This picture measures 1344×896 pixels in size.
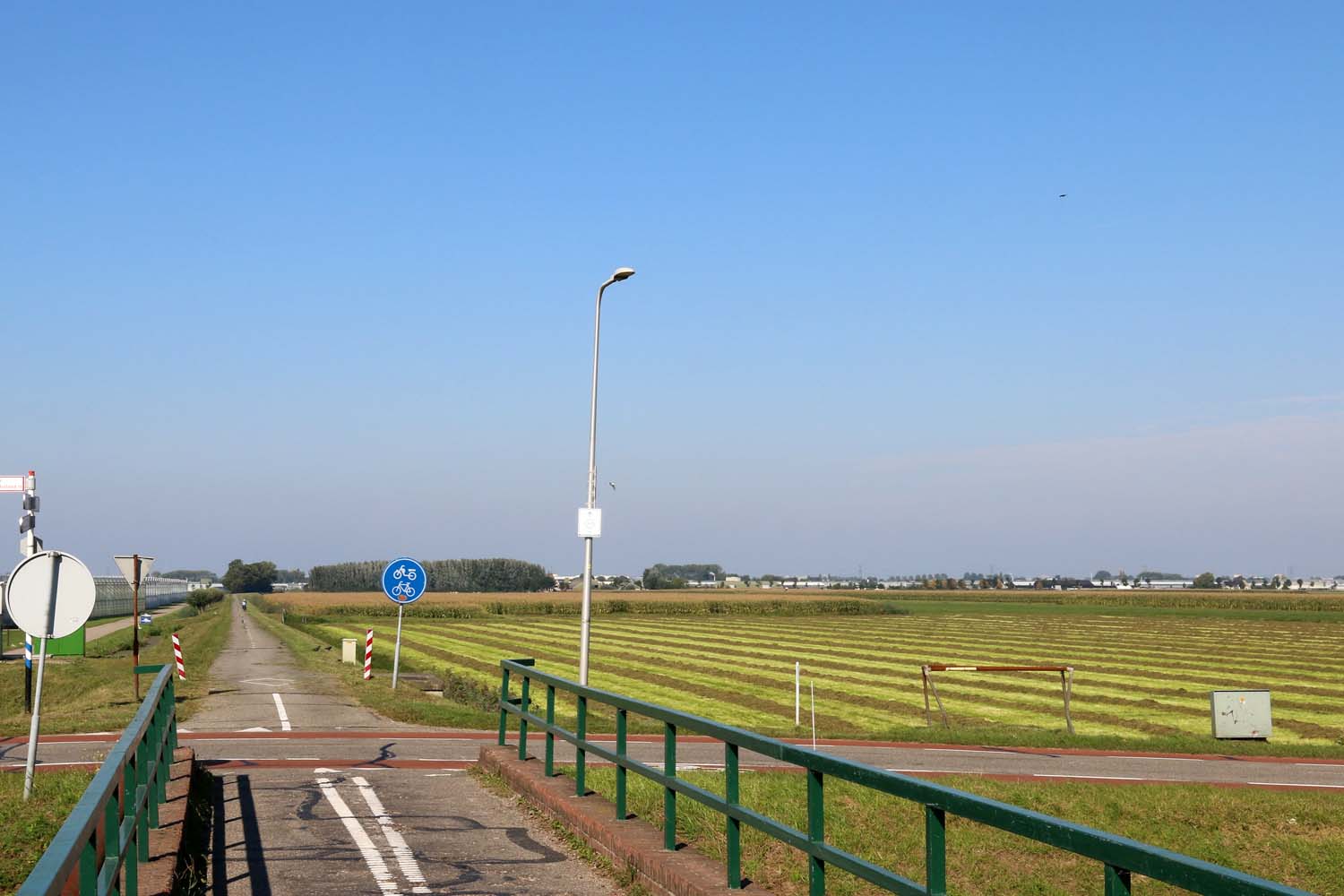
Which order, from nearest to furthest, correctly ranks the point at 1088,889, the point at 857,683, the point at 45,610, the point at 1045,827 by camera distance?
the point at 1045,827
the point at 1088,889
the point at 45,610
the point at 857,683

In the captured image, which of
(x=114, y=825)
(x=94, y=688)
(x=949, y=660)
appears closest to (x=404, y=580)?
(x=94, y=688)

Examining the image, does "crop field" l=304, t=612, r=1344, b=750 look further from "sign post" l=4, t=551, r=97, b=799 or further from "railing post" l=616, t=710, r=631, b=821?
"railing post" l=616, t=710, r=631, b=821

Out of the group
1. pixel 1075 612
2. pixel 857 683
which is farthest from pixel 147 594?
pixel 857 683

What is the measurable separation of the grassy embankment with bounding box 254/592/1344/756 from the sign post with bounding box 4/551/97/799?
14324 mm

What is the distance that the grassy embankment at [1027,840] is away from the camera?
11297 mm

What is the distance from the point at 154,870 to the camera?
844 cm

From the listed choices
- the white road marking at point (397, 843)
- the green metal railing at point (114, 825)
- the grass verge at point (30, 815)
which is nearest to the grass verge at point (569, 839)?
the white road marking at point (397, 843)

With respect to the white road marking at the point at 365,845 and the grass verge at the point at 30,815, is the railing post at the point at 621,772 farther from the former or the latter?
the grass verge at the point at 30,815

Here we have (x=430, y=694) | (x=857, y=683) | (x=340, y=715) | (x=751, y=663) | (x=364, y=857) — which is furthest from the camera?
(x=751, y=663)

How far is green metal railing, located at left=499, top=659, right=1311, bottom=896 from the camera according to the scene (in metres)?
4.05

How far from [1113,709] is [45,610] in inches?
1039

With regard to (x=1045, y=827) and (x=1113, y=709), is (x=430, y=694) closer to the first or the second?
(x=1113, y=709)

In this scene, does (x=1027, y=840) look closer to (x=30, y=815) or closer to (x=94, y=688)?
(x=30, y=815)

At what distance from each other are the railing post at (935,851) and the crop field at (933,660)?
20.0 metres
